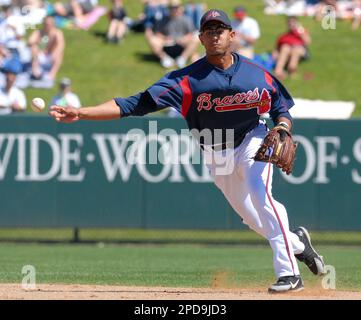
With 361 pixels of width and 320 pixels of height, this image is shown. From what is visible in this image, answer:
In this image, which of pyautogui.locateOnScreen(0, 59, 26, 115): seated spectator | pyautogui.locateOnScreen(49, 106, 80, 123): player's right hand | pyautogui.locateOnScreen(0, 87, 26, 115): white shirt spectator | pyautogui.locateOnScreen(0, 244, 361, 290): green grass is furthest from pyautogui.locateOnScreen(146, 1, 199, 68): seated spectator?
pyautogui.locateOnScreen(49, 106, 80, 123): player's right hand

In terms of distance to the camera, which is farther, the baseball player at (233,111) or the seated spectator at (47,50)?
the seated spectator at (47,50)

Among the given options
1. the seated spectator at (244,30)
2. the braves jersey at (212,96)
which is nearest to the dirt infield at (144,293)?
the braves jersey at (212,96)

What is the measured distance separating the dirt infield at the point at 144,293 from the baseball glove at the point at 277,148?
108cm

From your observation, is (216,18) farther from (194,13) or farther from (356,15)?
(356,15)

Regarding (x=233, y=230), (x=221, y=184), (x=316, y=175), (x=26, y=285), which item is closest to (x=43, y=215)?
(x=233, y=230)

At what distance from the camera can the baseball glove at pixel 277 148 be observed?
769 cm

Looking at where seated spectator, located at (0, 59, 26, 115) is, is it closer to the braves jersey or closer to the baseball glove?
the braves jersey

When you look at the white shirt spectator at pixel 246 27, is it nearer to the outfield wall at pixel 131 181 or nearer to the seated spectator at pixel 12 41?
the seated spectator at pixel 12 41

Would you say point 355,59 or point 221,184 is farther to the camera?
point 355,59

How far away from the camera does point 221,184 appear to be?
799cm
